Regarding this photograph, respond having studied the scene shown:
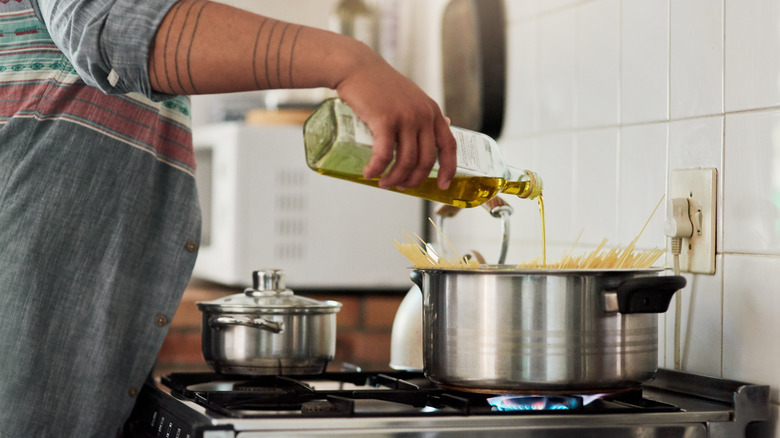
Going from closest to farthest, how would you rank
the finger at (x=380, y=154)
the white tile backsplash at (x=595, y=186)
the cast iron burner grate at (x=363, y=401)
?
the finger at (x=380, y=154)
the cast iron burner grate at (x=363, y=401)
the white tile backsplash at (x=595, y=186)

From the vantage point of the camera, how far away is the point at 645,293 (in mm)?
940

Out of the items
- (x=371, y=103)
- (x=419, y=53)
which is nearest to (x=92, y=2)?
(x=371, y=103)

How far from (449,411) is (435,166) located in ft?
0.76

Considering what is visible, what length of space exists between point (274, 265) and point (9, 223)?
112 cm

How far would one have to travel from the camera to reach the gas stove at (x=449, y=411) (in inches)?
34.0

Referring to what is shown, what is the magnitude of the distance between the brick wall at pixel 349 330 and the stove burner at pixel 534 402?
3.95 feet

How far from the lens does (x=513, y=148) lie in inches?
66.6

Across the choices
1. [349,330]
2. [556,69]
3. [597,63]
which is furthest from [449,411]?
[349,330]

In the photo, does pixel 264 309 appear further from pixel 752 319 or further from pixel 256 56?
pixel 752 319

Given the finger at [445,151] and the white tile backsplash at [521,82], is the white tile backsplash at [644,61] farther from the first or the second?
the finger at [445,151]

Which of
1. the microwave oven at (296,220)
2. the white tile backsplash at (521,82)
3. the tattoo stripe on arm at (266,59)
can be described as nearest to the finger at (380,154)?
the tattoo stripe on arm at (266,59)

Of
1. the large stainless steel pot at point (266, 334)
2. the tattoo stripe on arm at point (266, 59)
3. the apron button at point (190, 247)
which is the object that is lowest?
the large stainless steel pot at point (266, 334)

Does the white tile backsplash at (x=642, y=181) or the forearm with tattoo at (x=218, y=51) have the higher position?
the forearm with tattoo at (x=218, y=51)

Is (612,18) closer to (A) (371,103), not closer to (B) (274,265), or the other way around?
(A) (371,103)
